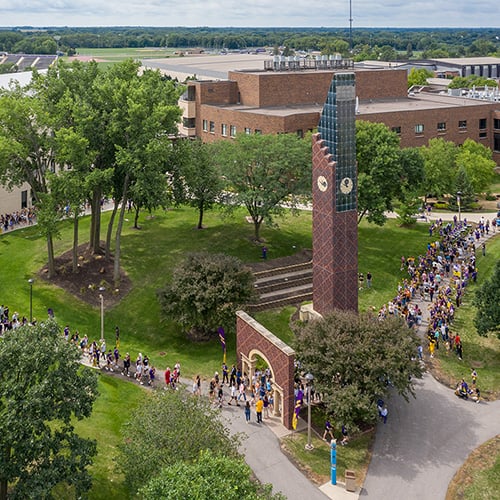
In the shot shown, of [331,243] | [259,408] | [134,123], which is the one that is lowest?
[259,408]

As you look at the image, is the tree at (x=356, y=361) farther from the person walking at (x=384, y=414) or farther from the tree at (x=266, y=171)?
the tree at (x=266, y=171)

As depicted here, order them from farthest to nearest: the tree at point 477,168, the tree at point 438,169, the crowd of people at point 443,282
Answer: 1. the tree at point 477,168
2. the tree at point 438,169
3. the crowd of people at point 443,282

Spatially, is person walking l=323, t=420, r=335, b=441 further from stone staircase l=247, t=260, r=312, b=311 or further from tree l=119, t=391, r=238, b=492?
stone staircase l=247, t=260, r=312, b=311

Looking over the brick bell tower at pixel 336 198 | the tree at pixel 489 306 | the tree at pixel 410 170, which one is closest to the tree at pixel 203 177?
the tree at pixel 410 170

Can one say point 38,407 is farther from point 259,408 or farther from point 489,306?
point 489,306

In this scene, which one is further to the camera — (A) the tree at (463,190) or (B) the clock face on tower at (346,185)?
(A) the tree at (463,190)

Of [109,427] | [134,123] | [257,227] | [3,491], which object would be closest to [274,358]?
[109,427]

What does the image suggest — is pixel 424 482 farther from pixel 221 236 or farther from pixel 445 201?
pixel 445 201

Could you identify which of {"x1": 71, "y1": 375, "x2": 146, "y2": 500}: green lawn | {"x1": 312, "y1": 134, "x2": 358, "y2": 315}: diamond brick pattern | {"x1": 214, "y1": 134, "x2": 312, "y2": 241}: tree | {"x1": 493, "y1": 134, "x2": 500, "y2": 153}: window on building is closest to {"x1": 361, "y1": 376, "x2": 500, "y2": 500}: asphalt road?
{"x1": 312, "y1": 134, "x2": 358, "y2": 315}: diamond brick pattern
